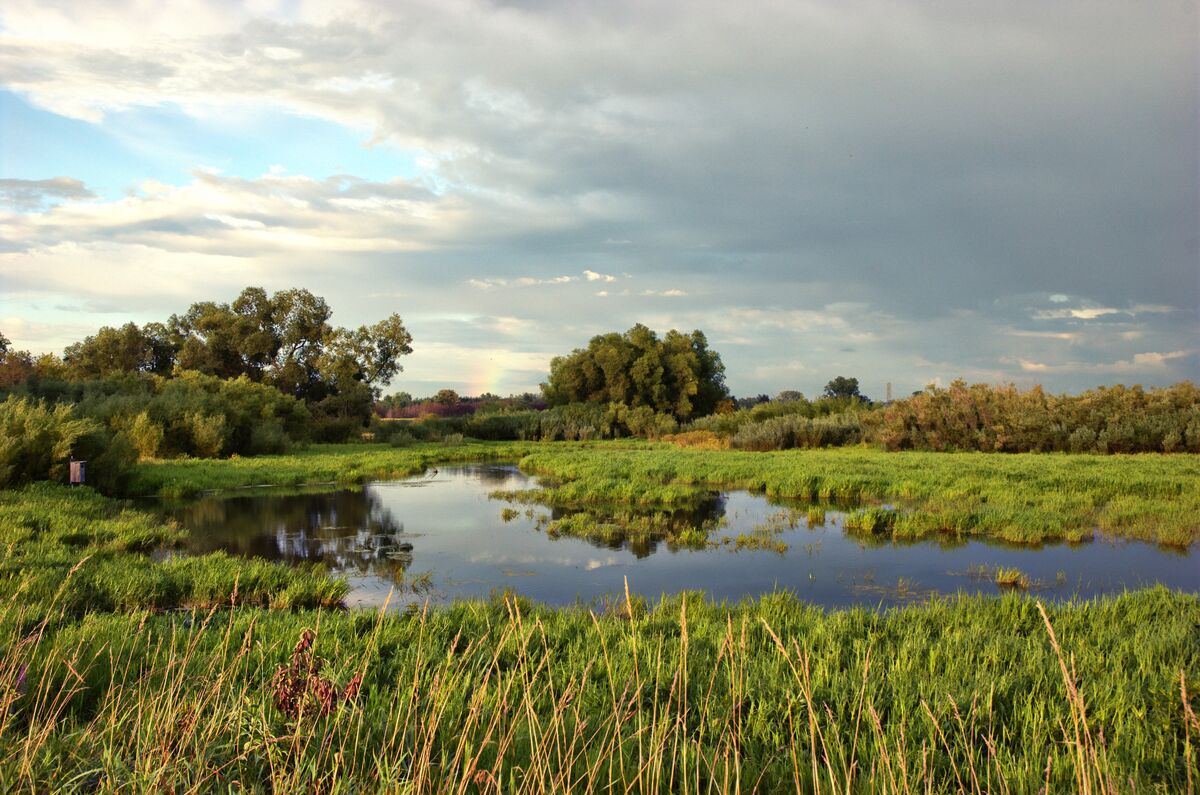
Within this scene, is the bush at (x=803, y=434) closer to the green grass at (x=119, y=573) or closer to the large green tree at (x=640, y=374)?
the large green tree at (x=640, y=374)

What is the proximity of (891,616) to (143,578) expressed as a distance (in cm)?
791

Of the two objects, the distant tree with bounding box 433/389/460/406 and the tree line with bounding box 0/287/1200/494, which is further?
the distant tree with bounding box 433/389/460/406

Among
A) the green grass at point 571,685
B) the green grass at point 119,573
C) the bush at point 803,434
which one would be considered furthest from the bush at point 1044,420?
the green grass at point 119,573

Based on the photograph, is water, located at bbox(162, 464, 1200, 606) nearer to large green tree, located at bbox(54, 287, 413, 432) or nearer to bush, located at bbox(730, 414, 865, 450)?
bush, located at bbox(730, 414, 865, 450)

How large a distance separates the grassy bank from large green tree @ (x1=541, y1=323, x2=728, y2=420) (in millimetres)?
23113

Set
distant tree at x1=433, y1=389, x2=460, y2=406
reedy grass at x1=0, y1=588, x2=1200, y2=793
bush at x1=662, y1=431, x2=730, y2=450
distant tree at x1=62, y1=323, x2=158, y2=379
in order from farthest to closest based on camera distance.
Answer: distant tree at x1=433, y1=389, x2=460, y2=406 < distant tree at x1=62, y1=323, x2=158, y2=379 < bush at x1=662, y1=431, x2=730, y2=450 < reedy grass at x1=0, y1=588, x2=1200, y2=793

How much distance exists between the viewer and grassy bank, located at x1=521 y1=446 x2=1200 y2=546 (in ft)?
41.2

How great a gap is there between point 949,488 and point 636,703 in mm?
13765

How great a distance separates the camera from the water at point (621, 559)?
9.17 m

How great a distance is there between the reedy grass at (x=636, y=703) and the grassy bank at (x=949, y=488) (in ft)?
17.3

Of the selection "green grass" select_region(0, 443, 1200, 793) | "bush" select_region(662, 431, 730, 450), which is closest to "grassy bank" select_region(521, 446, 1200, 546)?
"green grass" select_region(0, 443, 1200, 793)

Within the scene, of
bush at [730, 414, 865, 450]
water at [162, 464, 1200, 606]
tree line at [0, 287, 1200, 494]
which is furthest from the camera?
bush at [730, 414, 865, 450]

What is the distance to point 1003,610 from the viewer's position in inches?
281

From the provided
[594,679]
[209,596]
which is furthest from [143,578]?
[594,679]
